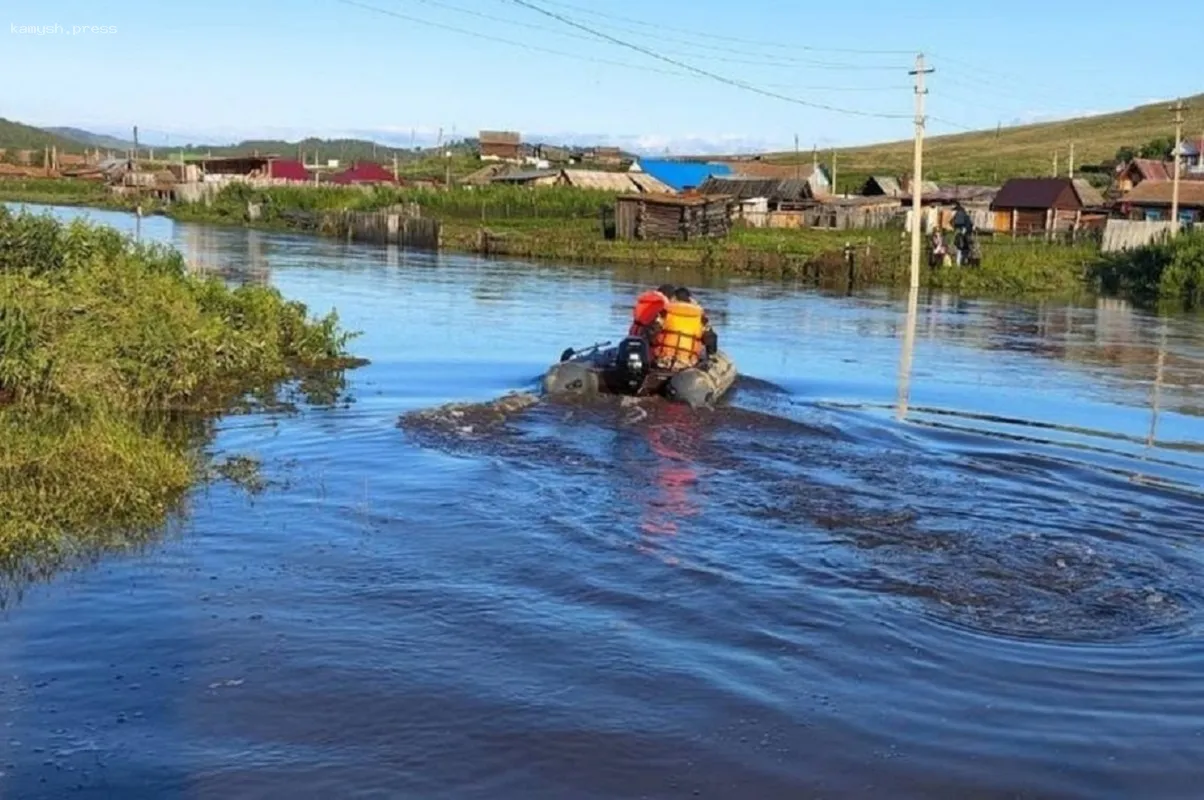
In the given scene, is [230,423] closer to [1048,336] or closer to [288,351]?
[288,351]

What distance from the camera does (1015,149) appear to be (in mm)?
143125

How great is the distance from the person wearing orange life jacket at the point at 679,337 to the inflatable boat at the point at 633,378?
147 mm

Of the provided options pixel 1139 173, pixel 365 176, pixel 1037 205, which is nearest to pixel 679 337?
pixel 1037 205

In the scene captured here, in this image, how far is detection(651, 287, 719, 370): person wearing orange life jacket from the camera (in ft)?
52.1

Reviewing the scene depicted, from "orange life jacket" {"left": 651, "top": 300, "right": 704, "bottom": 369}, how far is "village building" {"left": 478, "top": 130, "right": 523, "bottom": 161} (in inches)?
4054

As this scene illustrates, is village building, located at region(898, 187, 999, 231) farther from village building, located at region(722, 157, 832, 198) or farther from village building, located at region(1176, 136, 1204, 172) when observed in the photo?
village building, located at region(1176, 136, 1204, 172)

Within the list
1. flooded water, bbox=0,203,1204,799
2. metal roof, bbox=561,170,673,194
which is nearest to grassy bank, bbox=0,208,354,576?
flooded water, bbox=0,203,1204,799

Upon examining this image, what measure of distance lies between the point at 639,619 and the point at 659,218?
1968 inches

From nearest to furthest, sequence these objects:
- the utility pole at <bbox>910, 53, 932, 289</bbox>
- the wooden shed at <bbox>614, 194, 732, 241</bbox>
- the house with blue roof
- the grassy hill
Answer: the utility pole at <bbox>910, 53, 932, 289</bbox> → the wooden shed at <bbox>614, 194, 732, 241</bbox> → the house with blue roof → the grassy hill

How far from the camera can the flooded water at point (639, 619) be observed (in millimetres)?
6172

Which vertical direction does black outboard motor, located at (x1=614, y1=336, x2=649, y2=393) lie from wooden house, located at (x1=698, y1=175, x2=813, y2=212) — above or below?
below

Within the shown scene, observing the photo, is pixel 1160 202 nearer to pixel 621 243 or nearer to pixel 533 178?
pixel 621 243

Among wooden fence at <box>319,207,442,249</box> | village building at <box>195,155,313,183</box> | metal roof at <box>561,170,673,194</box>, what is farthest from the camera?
village building at <box>195,155,313,183</box>

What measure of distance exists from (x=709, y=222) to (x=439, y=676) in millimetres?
52482
